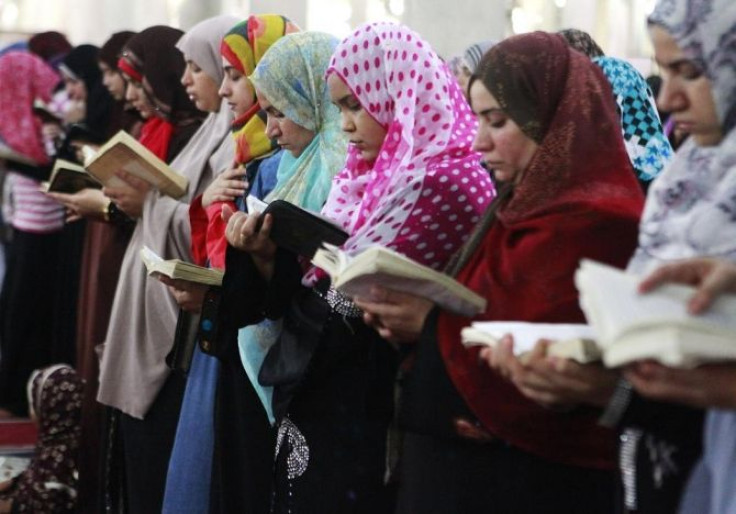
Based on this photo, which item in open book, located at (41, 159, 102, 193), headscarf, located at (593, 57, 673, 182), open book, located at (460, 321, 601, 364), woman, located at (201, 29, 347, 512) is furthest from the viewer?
open book, located at (41, 159, 102, 193)

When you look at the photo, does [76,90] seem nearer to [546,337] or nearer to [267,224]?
[267,224]

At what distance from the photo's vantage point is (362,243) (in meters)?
3.02

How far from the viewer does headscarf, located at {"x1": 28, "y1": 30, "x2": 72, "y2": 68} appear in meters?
8.05

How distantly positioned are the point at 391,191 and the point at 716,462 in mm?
1154

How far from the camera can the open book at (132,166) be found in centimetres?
421

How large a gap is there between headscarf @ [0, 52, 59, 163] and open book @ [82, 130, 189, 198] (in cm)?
287

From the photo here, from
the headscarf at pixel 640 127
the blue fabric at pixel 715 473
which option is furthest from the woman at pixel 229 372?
the blue fabric at pixel 715 473

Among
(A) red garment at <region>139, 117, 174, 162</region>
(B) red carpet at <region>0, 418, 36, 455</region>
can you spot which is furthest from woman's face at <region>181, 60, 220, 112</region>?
(B) red carpet at <region>0, 418, 36, 455</region>

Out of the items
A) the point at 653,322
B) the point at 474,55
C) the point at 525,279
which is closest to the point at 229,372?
the point at 474,55

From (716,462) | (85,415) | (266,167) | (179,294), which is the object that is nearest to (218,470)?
(179,294)

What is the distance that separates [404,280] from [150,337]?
2.01 m

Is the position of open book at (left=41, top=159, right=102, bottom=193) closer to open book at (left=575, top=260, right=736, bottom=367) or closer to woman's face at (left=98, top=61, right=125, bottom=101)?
woman's face at (left=98, top=61, right=125, bottom=101)

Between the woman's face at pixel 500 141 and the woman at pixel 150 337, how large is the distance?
6.04ft

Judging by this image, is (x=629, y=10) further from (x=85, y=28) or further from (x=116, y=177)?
(x=116, y=177)
